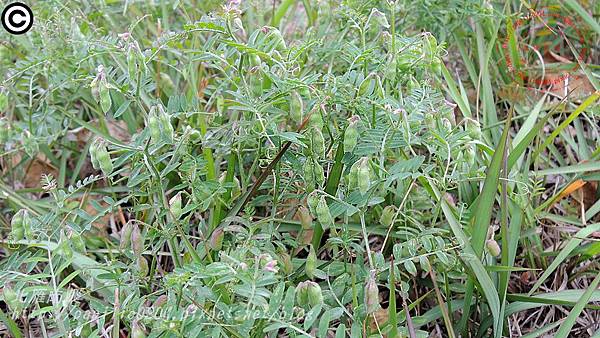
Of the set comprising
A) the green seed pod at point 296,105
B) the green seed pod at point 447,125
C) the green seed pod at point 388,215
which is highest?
the green seed pod at point 296,105

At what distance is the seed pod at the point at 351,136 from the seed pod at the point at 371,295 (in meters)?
0.22

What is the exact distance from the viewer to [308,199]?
130 cm

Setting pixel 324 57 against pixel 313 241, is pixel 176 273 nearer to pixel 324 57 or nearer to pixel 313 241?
pixel 313 241

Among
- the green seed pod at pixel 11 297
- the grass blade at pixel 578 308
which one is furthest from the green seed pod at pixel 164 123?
the grass blade at pixel 578 308

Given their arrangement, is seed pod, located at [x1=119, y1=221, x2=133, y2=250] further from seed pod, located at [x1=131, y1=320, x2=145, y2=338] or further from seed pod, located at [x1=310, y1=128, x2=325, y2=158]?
seed pod, located at [x1=310, y1=128, x2=325, y2=158]

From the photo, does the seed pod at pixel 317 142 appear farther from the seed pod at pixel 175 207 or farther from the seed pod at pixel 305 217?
the seed pod at pixel 175 207

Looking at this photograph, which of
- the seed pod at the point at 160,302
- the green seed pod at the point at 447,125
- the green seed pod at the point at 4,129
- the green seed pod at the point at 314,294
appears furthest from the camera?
the green seed pod at the point at 4,129

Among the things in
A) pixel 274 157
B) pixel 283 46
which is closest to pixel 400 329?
pixel 274 157

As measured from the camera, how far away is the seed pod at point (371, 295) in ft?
3.98

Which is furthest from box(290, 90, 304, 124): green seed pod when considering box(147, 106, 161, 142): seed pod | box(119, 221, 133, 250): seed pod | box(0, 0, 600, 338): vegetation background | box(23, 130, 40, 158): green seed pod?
box(23, 130, 40, 158): green seed pod

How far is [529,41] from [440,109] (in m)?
0.94

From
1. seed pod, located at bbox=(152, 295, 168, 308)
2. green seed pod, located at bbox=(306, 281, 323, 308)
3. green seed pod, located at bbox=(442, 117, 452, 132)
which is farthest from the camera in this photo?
green seed pod, located at bbox=(442, 117, 452, 132)

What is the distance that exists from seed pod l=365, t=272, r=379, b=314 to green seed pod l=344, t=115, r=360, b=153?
0.22 meters

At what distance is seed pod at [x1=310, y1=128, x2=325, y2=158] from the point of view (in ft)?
4.38
